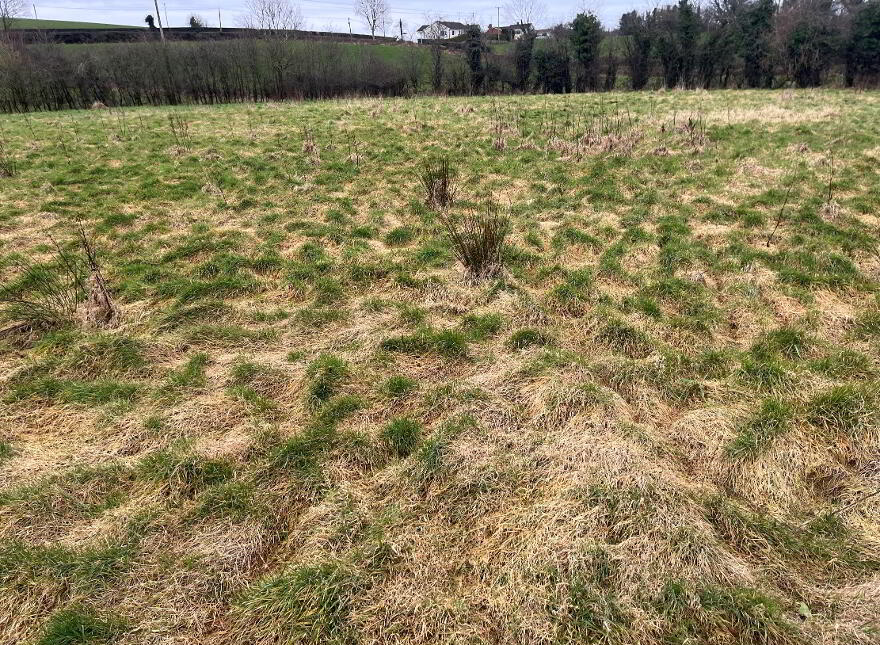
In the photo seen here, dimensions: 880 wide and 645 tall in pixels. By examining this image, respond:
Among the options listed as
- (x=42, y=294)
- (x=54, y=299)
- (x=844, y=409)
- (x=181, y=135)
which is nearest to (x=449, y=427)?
(x=844, y=409)

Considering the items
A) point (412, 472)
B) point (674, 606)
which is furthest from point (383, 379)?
point (674, 606)

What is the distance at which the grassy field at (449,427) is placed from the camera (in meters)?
2.42

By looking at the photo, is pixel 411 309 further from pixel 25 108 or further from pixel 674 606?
pixel 25 108

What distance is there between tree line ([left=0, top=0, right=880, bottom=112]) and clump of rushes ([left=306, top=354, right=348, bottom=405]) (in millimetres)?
31663

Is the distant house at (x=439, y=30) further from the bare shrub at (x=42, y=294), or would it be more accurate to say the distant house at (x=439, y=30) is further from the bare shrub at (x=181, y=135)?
the bare shrub at (x=42, y=294)

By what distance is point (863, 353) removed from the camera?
4133mm

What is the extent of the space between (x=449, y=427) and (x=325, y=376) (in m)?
1.30

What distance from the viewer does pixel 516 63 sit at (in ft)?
116

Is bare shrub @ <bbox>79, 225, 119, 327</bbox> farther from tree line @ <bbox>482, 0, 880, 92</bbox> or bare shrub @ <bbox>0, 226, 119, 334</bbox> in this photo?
tree line @ <bbox>482, 0, 880, 92</bbox>

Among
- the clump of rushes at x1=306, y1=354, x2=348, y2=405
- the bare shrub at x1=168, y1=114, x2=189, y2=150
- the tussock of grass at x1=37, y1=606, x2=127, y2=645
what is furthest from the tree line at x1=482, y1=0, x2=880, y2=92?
the tussock of grass at x1=37, y1=606, x2=127, y2=645

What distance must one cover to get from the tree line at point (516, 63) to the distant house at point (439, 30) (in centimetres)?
727

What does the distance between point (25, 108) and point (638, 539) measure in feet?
121

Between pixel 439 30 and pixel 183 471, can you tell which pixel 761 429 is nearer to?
pixel 183 471

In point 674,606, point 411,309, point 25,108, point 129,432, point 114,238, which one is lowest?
point 674,606
